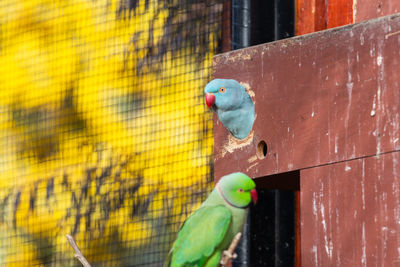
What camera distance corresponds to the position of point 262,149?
5.64 metres

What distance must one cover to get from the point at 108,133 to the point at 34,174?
781 mm

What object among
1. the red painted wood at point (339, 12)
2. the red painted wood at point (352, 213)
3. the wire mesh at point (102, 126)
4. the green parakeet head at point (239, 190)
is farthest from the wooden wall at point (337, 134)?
the wire mesh at point (102, 126)

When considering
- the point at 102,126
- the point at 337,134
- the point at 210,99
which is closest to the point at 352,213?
the point at 337,134

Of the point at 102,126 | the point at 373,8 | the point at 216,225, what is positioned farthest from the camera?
the point at 102,126

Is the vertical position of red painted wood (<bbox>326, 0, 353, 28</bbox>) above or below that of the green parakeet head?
above

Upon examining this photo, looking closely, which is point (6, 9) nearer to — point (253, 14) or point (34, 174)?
point (34, 174)

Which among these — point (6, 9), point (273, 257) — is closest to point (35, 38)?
point (6, 9)

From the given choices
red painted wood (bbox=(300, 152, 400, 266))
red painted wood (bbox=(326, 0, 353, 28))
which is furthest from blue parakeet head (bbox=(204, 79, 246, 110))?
red painted wood (bbox=(326, 0, 353, 28))

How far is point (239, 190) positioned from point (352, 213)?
53 cm

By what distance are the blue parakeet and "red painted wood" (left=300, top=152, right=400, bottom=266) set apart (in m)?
0.51

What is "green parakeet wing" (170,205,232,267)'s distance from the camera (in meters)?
4.98

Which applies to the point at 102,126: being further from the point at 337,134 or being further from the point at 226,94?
the point at 337,134

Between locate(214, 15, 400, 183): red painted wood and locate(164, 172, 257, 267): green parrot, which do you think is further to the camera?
A: locate(214, 15, 400, 183): red painted wood

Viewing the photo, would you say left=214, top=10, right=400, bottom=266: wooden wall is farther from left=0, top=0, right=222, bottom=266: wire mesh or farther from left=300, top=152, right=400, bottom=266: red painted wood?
left=0, top=0, right=222, bottom=266: wire mesh
